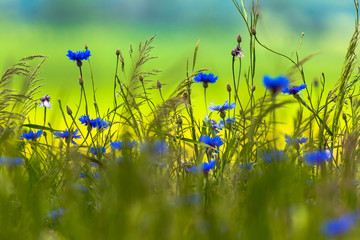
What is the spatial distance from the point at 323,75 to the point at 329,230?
5.50 feet

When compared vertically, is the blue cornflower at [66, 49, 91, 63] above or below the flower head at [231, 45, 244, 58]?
below

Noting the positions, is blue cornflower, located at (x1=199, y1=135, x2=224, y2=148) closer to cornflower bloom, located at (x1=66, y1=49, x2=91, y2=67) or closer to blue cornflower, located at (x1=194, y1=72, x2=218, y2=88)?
blue cornflower, located at (x1=194, y1=72, x2=218, y2=88)

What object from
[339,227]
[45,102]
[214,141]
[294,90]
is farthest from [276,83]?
[45,102]

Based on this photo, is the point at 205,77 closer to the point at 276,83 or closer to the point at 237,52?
the point at 237,52

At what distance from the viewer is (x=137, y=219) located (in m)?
1.02

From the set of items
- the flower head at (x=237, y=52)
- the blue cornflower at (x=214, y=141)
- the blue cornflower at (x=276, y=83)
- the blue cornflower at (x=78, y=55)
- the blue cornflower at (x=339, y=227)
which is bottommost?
the blue cornflower at (x=339, y=227)

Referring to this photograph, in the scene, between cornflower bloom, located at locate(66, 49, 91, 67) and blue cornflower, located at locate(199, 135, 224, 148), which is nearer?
blue cornflower, located at locate(199, 135, 224, 148)

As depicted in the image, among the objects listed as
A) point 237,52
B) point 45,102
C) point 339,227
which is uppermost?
point 237,52

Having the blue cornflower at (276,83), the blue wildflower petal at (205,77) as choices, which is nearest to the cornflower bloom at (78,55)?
the blue wildflower petal at (205,77)

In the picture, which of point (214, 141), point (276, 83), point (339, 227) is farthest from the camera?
point (214, 141)

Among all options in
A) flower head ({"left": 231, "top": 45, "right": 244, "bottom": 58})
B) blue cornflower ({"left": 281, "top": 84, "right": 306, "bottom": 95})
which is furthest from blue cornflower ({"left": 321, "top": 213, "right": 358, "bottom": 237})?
flower head ({"left": 231, "top": 45, "right": 244, "bottom": 58})

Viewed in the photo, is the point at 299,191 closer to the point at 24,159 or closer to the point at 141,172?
the point at 141,172

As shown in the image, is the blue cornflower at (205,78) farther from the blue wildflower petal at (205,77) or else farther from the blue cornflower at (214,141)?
the blue cornflower at (214,141)

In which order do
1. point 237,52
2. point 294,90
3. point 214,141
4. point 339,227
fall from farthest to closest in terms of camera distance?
point 237,52 → point 294,90 → point 214,141 → point 339,227
